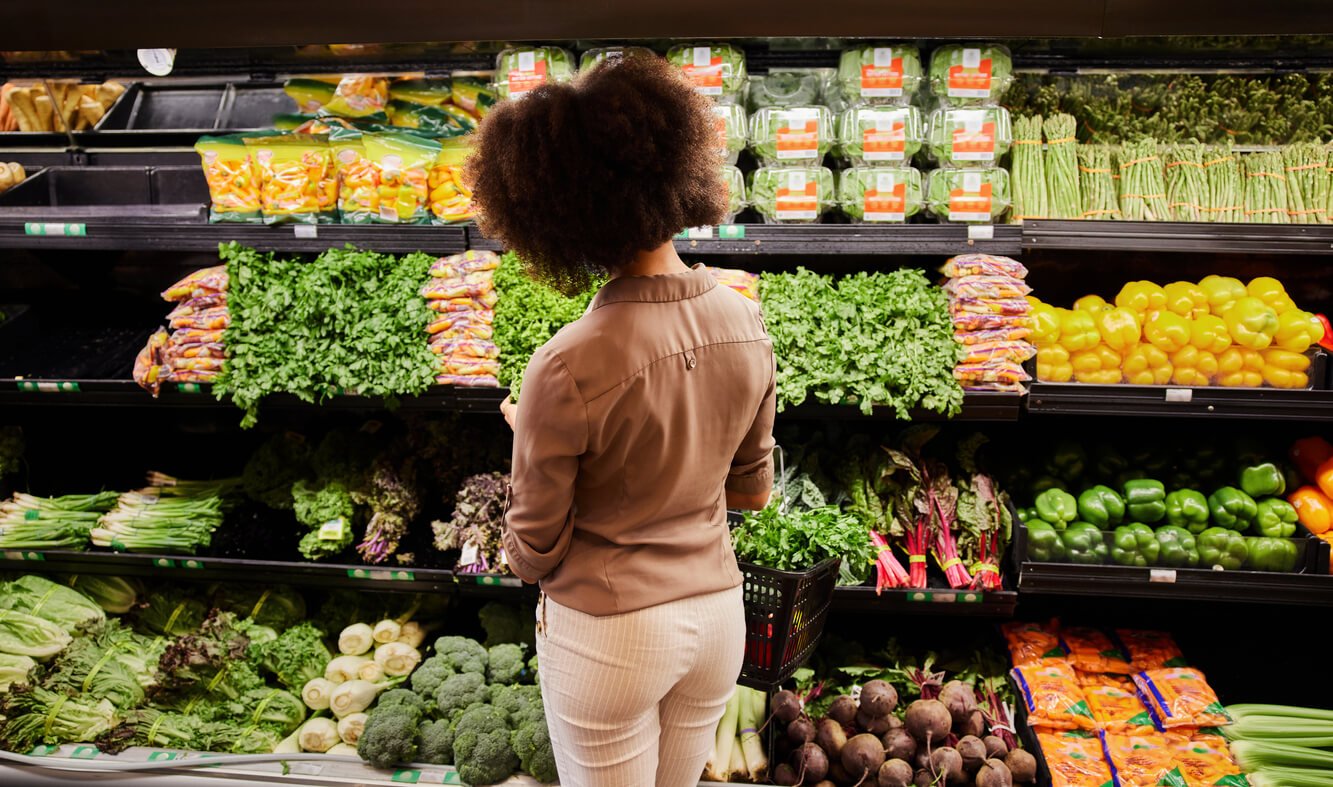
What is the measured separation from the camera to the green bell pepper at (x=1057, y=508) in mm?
2906

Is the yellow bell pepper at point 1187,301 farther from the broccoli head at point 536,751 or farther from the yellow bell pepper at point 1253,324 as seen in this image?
the broccoli head at point 536,751

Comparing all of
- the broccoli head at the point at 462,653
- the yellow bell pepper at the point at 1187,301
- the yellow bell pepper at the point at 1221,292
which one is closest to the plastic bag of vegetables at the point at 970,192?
the yellow bell pepper at the point at 1187,301

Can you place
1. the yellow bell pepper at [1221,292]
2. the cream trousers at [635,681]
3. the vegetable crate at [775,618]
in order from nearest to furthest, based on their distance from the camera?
the cream trousers at [635,681] → the vegetable crate at [775,618] → the yellow bell pepper at [1221,292]

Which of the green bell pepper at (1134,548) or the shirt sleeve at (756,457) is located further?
the green bell pepper at (1134,548)

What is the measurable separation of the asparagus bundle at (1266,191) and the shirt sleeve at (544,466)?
257 cm

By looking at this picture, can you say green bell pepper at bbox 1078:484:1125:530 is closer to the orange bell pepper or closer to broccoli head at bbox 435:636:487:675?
the orange bell pepper

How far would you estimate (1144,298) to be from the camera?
287 cm

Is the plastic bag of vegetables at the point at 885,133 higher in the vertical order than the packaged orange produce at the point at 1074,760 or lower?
higher

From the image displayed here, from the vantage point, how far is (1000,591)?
2.80 m

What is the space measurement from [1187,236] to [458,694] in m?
2.76

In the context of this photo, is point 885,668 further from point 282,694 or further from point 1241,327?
point 282,694

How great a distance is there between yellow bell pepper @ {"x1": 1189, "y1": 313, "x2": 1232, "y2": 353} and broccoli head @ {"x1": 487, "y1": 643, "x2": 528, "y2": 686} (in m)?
2.52


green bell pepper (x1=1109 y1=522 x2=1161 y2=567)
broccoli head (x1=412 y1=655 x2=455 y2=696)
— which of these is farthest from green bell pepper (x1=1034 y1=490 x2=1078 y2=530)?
broccoli head (x1=412 y1=655 x2=455 y2=696)

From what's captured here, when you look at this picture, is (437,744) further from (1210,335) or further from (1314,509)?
(1314,509)
